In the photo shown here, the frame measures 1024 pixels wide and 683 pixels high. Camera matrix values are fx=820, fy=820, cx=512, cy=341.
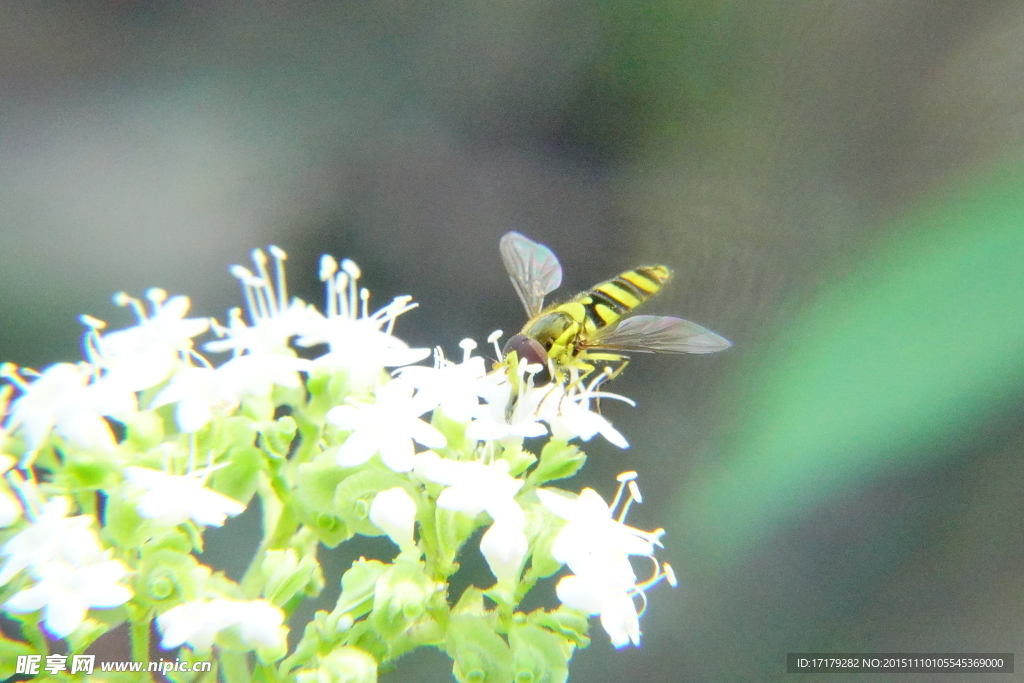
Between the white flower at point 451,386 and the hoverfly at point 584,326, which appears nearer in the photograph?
the white flower at point 451,386

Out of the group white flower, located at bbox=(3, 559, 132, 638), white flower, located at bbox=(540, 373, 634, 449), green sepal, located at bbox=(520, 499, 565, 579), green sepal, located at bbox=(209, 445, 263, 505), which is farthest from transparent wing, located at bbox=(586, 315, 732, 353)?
white flower, located at bbox=(3, 559, 132, 638)

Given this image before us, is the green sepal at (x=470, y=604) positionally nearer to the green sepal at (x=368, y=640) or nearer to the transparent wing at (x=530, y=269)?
the green sepal at (x=368, y=640)

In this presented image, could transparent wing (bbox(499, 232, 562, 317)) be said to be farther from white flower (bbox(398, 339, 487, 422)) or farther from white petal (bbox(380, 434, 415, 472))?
white petal (bbox(380, 434, 415, 472))

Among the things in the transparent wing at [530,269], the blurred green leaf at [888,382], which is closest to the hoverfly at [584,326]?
the transparent wing at [530,269]

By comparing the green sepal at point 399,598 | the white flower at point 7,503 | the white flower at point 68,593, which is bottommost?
the green sepal at point 399,598

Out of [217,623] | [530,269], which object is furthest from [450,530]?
[530,269]

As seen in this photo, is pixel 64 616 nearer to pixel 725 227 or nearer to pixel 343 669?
pixel 343 669

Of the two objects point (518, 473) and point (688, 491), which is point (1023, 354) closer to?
point (688, 491)
